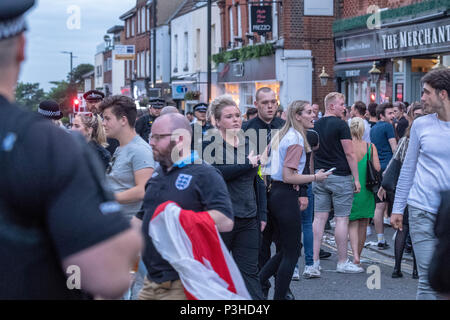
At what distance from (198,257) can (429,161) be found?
85.2 inches

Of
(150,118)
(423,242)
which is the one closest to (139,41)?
(150,118)

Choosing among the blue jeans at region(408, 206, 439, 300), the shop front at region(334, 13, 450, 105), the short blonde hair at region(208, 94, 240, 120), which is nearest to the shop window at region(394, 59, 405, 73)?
the shop front at region(334, 13, 450, 105)

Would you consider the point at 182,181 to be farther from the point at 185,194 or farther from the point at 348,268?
the point at 348,268

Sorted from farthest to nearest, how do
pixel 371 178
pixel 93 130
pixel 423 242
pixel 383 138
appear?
pixel 383 138
pixel 371 178
pixel 93 130
pixel 423 242

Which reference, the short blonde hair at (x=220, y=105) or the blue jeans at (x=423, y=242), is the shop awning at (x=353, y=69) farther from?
the blue jeans at (x=423, y=242)

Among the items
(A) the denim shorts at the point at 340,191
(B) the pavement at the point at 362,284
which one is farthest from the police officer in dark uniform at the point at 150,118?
(A) the denim shorts at the point at 340,191

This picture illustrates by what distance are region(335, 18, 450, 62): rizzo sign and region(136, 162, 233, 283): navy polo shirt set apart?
583 inches

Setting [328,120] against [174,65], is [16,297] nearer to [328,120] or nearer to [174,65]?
[328,120]

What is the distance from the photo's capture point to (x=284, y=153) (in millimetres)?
7070

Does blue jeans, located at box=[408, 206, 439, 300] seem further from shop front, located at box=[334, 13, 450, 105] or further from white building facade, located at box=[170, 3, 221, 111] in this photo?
white building facade, located at box=[170, 3, 221, 111]

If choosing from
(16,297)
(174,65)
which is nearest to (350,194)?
(16,297)

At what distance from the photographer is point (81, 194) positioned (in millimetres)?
1808

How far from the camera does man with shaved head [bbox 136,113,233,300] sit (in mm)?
4113

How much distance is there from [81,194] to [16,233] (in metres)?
0.21
